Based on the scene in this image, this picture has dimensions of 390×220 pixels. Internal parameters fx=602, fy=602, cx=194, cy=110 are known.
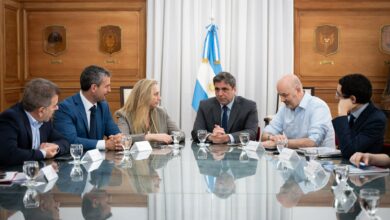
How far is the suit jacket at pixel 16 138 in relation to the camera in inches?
148

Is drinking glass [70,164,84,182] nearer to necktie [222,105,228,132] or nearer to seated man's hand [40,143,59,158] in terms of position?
seated man's hand [40,143,59,158]

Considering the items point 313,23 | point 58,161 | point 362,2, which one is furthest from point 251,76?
point 58,161

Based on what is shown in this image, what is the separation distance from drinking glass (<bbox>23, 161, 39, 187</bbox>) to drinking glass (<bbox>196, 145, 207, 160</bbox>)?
1469 millimetres

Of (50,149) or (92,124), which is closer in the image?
(50,149)

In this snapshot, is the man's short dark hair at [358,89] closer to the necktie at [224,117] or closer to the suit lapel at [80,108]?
the necktie at [224,117]

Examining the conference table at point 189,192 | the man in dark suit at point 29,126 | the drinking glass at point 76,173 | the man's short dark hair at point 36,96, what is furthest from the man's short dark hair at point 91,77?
the drinking glass at point 76,173

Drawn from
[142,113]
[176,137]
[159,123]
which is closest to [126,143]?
[176,137]

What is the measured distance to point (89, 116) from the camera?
199 inches

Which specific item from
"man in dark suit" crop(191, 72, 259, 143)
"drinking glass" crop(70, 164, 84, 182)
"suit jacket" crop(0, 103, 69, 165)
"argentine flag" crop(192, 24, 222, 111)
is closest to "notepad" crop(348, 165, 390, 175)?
"drinking glass" crop(70, 164, 84, 182)

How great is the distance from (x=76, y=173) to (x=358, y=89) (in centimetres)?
202

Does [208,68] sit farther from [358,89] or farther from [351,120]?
[358,89]

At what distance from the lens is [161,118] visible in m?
5.67

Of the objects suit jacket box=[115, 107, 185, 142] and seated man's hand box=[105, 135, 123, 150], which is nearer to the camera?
seated man's hand box=[105, 135, 123, 150]

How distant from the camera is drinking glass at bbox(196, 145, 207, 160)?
4.28 metres
